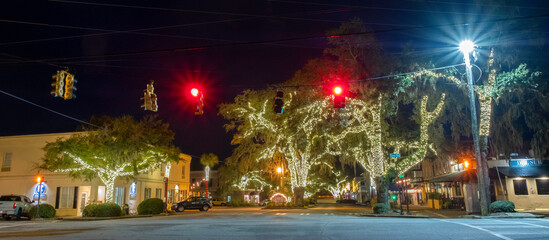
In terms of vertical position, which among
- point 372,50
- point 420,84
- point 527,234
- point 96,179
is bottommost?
point 527,234

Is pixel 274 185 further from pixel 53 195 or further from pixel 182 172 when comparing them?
pixel 53 195

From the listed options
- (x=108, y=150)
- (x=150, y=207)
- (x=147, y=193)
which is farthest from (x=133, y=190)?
(x=108, y=150)

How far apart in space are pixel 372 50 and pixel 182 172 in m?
32.8

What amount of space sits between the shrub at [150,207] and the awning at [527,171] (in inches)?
1120

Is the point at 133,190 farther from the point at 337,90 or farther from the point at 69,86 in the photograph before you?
the point at 337,90

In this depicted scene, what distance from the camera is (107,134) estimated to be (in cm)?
3033

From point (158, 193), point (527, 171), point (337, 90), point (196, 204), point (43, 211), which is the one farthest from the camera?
point (158, 193)

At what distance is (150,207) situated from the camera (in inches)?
1324

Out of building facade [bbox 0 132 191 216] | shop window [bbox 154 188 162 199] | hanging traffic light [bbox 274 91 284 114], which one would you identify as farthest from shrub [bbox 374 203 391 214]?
shop window [bbox 154 188 162 199]

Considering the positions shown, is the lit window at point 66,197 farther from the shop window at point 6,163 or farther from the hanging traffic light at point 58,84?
the hanging traffic light at point 58,84

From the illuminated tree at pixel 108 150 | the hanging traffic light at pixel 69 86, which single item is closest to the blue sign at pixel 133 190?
the illuminated tree at pixel 108 150

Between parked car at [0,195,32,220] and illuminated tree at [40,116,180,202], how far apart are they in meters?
3.29

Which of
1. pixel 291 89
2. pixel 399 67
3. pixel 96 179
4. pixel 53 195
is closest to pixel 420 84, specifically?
pixel 399 67

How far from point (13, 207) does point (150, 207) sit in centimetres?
974
